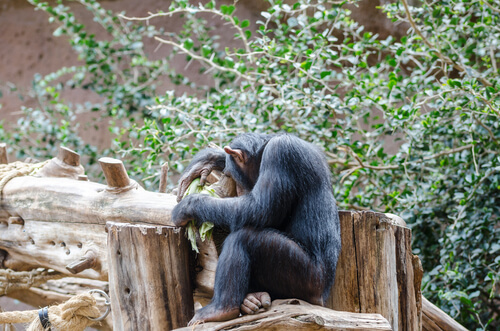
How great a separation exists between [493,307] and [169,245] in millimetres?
3326

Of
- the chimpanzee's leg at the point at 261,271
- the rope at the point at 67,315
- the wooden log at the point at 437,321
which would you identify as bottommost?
the wooden log at the point at 437,321

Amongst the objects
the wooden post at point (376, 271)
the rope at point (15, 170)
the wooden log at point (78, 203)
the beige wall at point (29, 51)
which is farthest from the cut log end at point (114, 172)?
the beige wall at point (29, 51)

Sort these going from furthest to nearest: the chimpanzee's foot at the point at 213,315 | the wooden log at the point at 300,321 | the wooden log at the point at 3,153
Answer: the wooden log at the point at 3,153, the chimpanzee's foot at the point at 213,315, the wooden log at the point at 300,321

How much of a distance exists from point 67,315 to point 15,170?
178 centimetres

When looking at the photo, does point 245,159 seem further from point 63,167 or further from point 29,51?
point 29,51

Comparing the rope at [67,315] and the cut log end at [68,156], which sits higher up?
the cut log end at [68,156]

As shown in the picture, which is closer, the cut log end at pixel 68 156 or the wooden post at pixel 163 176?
the wooden post at pixel 163 176

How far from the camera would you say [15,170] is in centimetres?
436

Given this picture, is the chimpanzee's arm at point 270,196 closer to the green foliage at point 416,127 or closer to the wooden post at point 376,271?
the wooden post at point 376,271

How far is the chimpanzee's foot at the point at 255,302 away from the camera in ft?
8.18

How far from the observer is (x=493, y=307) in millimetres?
4484

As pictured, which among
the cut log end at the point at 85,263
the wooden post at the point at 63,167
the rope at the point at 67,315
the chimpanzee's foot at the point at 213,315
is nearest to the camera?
the chimpanzee's foot at the point at 213,315

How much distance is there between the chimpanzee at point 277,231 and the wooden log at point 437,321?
1.15m

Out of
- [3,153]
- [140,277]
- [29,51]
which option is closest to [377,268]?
[140,277]
